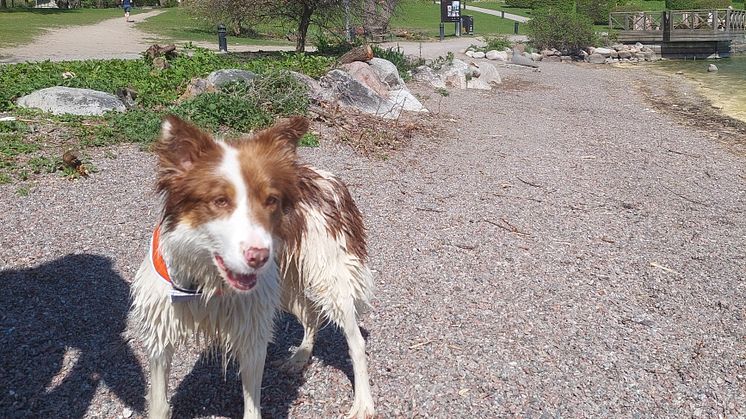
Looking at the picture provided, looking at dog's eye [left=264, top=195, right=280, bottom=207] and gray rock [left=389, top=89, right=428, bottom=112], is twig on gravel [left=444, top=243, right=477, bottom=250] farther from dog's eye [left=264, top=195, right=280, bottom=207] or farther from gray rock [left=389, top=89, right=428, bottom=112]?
gray rock [left=389, top=89, right=428, bottom=112]

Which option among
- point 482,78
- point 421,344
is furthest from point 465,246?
point 482,78

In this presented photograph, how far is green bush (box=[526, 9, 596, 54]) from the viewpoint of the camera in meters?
32.5

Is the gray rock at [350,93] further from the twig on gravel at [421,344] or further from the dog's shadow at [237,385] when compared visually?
the dog's shadow at [237,385]

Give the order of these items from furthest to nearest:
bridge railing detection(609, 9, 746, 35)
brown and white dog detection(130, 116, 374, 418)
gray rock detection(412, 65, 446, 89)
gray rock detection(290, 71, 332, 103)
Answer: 1. bridge railing detection(609, 9, 746, 35)
2. gray rock detection(412, 65, 446, 89)
3. gray rock detection(290, 71, 332, 103)
4. brown and white dog detection(130, 116, 374, 418)

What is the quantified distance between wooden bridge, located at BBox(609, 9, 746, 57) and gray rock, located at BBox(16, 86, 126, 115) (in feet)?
115

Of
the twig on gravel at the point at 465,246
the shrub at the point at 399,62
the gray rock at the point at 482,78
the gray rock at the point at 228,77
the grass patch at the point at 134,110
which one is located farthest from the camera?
the gray rock at the point at 482,78

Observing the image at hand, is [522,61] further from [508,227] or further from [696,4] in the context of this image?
[696,4]

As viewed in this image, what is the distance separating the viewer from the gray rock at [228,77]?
10195 mm

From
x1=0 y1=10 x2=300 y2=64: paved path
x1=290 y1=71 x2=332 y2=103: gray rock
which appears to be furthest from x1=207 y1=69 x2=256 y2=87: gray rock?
x1=0 y1=10 x2=300 y2=64: paved path

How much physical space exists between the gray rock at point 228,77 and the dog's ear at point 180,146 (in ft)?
25.8

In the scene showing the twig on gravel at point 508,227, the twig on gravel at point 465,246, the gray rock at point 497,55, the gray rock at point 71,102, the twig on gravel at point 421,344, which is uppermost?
the gray rock at point 497,55

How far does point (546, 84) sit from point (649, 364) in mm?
17499

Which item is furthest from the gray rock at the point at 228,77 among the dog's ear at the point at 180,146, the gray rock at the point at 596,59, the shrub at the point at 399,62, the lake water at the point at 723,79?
the gray rock at the point at 596,59

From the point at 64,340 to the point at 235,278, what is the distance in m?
2.23
